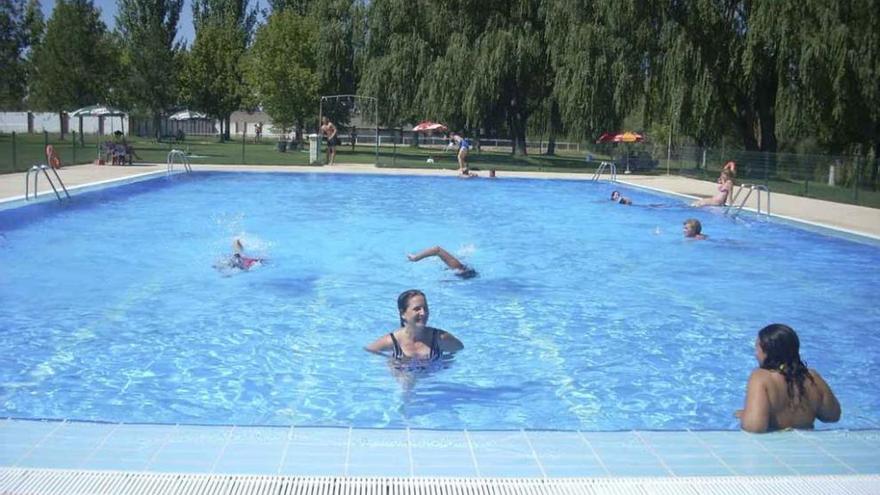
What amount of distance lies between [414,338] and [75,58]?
52.3m

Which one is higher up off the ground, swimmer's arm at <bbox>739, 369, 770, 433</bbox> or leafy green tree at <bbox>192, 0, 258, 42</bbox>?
leafy green tree at <bbox>192, 0, 258, 42</bbox>

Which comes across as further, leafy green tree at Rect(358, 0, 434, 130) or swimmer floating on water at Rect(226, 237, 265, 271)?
leafy green tree at Rect(358, 0, 434, 130)

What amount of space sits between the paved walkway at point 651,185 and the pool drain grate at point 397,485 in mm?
11770

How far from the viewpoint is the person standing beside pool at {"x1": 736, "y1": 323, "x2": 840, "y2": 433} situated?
459cm

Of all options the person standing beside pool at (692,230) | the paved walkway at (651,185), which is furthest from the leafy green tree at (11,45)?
the person standing beside pool at (692,230)

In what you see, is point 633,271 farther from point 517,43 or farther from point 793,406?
point 517,43

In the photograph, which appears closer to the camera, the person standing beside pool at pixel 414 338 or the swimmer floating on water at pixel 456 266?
the person standing beside pool at pixel 414 338

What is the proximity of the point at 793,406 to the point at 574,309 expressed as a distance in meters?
4.70

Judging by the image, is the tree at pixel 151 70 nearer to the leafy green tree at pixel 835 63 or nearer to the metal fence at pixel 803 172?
the metal fence at pixel 803 172

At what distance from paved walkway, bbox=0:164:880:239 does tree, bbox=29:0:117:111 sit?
92.9 ft

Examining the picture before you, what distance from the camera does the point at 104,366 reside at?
21.8 feet

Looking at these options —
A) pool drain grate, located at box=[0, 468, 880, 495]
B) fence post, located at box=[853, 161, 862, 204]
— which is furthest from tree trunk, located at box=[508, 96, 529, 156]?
pool drain grate, located at box=[0, 468, 880, 495]

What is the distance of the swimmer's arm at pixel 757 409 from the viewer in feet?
14.9

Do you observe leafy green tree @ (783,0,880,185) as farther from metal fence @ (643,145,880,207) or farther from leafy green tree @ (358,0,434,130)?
leafy green tree @ (358,0,434,130)
